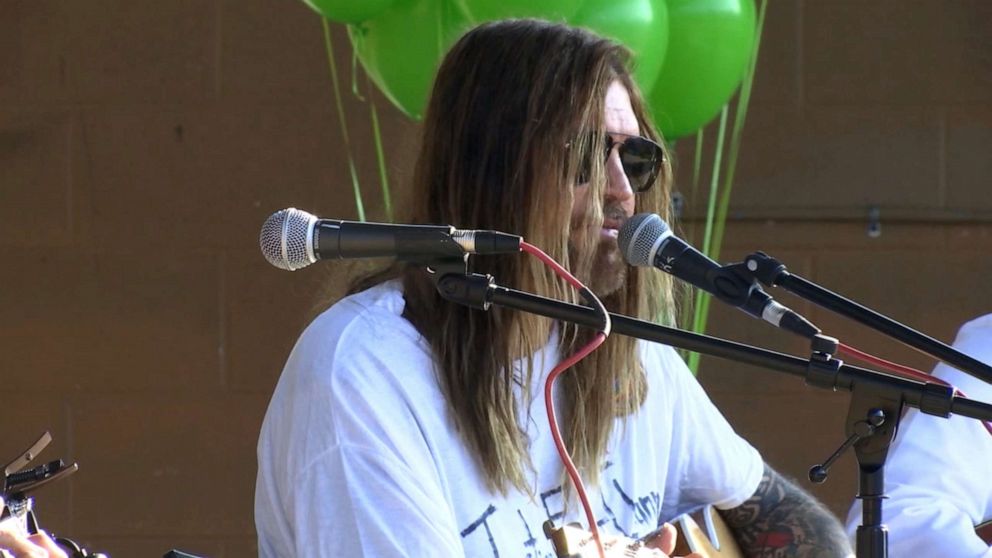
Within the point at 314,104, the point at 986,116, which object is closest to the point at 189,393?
the point at 314,104

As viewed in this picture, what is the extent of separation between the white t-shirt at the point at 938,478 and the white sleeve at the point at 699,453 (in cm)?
22

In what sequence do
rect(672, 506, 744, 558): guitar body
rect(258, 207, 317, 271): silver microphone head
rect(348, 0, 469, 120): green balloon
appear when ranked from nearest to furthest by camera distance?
rect(258, 207, 317, 271): silver microphone head < rect(672, 506, 744, 558): guitar body < rect(348, 0, 469, 120): green balloon

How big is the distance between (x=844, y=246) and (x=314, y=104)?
1.49 metres

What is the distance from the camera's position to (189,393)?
3947 millimetres

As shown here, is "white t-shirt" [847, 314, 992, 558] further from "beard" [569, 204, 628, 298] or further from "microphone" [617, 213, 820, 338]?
"microphone" [617, 213, 820, 338]

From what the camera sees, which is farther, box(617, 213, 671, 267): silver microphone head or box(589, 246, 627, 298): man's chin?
box(589, 246, 627, 298): man's chin

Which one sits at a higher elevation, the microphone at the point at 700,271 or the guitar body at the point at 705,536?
the microphone at the point at 700,271

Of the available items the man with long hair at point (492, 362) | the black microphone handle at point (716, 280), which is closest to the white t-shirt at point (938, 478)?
the man with long hair at point (492, 362)

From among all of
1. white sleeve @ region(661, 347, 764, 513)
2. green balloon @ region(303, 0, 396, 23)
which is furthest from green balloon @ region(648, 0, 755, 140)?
white sleeve @ region(661, 347, 764, 513)

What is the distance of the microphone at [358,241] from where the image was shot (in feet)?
4.77

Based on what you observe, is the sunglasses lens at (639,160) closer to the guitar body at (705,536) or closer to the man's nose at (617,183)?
the man's nose at (617,183)

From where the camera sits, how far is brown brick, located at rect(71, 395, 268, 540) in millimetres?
3939

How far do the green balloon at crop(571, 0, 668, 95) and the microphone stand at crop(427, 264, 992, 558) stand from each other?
1.11m

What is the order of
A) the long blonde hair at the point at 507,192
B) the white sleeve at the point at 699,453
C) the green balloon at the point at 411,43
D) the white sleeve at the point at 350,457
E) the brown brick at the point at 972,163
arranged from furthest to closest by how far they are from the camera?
1. the brown brick at the point at 972,163
2. the green balloon at the point at 411,43
3. the white sleeve at the point at 699,453
4. the long blonde hair at the point at 507,192
5. the white sleeve at the point at 350,457
